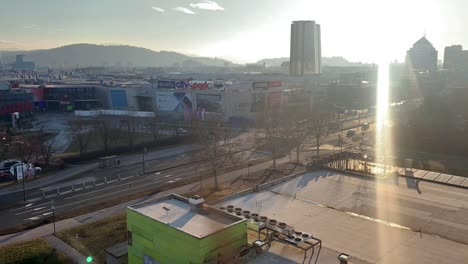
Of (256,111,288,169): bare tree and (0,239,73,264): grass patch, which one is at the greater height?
(256,111,288,169): bare tree

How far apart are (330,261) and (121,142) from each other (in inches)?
1435

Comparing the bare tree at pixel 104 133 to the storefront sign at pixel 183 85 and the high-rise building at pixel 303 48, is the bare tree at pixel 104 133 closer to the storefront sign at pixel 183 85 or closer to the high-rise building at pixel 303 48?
the storefront sign at pixel 183 85

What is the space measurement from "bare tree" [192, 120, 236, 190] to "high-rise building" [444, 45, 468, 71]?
136 meters

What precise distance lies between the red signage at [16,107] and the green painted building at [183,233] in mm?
53994

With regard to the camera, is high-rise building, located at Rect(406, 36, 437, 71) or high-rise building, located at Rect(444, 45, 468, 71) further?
high-rise building, located at Rect(406, 36, 437, 71)

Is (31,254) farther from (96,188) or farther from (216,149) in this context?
(216,149)

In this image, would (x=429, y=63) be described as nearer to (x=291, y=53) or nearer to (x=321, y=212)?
(x=291, y=53)

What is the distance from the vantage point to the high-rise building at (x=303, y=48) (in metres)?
134

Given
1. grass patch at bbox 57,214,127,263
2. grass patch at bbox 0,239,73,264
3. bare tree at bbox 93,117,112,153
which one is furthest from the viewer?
bare tree at bbox 93,117,112,153

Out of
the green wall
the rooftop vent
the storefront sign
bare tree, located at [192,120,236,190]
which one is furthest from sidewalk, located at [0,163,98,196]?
the storefront sign

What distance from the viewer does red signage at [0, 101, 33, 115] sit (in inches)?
2328

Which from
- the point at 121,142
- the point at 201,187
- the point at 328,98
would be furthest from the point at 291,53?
the point at 201,187

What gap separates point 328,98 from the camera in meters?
87.6

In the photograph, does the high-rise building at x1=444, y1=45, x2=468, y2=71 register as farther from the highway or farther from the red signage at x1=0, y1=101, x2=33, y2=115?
the highway
